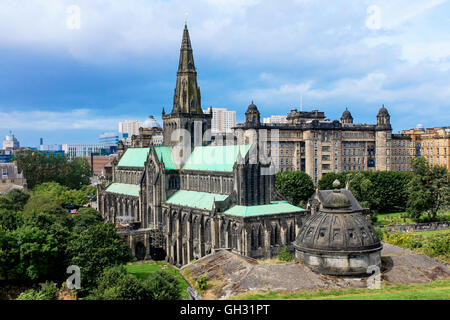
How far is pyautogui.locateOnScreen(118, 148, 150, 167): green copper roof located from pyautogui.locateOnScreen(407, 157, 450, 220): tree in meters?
61.3

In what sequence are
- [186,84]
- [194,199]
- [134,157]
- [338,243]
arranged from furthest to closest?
[134,157] < [186,84] < [194,199] < [338,243]

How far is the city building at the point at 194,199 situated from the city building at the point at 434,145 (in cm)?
10783

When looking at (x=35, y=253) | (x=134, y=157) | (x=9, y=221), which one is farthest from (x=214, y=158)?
(x=35, y=253)

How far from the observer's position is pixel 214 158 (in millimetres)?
82875

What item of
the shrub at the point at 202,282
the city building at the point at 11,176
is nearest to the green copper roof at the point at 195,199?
the shrub at the point at 202,282

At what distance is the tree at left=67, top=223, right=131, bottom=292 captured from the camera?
185 feet

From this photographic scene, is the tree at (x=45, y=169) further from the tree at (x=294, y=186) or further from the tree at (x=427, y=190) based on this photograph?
the tree at (x=427, y=190)

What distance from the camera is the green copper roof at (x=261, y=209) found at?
69062 mm

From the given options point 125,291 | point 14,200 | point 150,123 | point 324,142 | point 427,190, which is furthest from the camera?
point 150,123

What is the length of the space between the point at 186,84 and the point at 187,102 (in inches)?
142

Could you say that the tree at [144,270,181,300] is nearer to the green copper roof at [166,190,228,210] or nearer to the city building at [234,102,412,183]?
the green copper roof at [166,190,228,210]

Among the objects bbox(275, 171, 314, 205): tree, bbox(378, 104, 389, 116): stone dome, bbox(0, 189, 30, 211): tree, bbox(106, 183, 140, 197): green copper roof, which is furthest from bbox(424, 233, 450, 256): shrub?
bbox(378, 104, 389, 116): stone dome

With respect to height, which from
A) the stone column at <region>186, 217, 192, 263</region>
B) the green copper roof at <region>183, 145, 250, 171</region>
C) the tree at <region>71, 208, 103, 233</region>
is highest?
the green copper roof at <region>183, 145, 250, 171</region>

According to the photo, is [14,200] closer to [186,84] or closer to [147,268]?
[147,268]
